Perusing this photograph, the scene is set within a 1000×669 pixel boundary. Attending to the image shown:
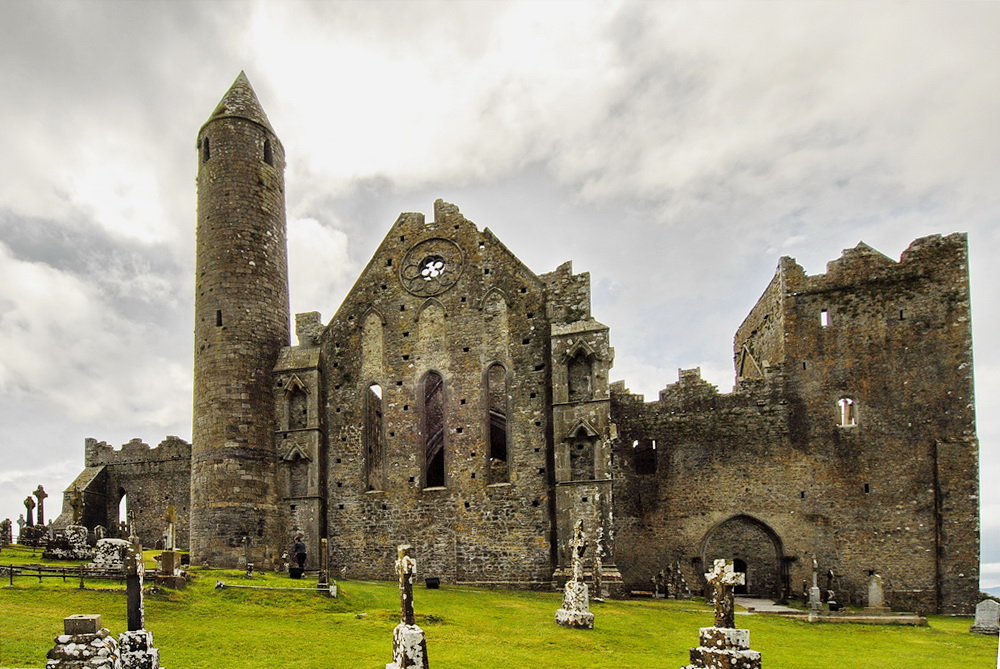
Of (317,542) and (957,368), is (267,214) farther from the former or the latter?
(957,368)

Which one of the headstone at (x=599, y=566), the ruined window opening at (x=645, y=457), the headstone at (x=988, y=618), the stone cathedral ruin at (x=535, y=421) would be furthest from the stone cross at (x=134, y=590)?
the ruined window opening at (x=645, y=457)

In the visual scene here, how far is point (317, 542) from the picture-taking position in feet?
88.9

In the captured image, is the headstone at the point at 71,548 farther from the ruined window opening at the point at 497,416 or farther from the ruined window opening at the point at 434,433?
the ruined window opening at the point at 497,416

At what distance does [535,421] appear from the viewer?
87.0 feet

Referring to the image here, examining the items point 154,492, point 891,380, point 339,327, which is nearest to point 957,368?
point 891,380

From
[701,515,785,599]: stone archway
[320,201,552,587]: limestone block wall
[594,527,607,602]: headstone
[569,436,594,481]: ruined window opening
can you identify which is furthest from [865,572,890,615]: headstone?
[320,201,552,587]: limestone block wall

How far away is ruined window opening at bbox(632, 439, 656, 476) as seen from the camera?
29.9 metres

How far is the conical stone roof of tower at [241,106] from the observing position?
29906 mm

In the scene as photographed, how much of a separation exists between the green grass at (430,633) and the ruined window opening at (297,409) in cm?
676

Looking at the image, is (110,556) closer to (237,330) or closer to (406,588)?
(237,330)

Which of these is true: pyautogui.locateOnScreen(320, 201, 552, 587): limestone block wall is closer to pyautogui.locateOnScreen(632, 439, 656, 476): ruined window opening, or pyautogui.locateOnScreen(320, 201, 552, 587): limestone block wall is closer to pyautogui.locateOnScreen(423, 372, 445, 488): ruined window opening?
pyautogui.locateOnScreen(423, 372, 445, 488): ruined window opening

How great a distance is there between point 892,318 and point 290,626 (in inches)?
902

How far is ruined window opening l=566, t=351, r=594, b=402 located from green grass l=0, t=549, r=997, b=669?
641cm

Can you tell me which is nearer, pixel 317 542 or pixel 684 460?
pixel 317 542
